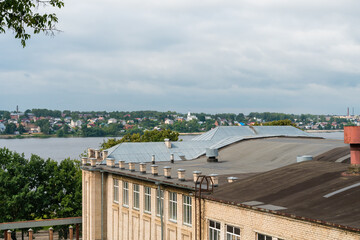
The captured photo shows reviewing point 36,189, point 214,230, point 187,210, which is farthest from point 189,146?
point 214,230

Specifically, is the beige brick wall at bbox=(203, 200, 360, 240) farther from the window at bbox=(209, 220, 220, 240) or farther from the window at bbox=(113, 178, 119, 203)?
the window at bbox=(113, 178, 119, 203)

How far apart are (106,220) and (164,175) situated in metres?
13.4

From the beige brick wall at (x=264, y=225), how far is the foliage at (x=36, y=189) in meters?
34.7

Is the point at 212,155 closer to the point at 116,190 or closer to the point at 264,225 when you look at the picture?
the point at 116,190

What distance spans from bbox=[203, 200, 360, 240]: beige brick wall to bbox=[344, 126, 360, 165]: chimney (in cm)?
702

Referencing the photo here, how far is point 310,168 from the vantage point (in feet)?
109

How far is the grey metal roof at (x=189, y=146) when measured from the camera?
56.3 meters

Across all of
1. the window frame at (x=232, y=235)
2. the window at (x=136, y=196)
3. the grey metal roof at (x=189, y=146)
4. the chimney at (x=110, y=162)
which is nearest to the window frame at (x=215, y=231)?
the window frame at (x=232, y=235)

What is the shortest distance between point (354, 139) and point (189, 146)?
30.9 metres

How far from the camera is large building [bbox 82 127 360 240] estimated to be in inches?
1027

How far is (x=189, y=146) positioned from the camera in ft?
199

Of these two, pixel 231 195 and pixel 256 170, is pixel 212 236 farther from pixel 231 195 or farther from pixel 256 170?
pixel 256 170

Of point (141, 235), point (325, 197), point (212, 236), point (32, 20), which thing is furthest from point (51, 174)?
point (32, 20)

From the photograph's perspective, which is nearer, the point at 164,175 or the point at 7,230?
the point at 164,175
